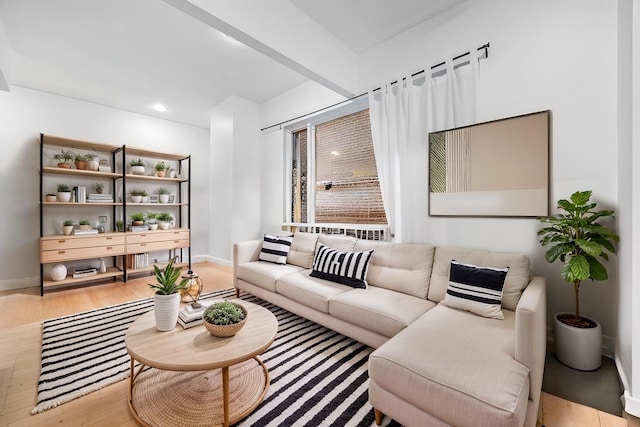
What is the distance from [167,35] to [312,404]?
3394 mm

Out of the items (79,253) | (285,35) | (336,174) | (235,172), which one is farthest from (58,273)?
(285,35)

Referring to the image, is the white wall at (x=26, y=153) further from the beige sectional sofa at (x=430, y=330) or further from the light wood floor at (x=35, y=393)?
the beige sectional sofa at (x=430, y=330)

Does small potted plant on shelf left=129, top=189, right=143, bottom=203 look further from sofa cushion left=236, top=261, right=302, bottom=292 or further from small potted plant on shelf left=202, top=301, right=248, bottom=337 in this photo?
small potted plant on shelf left=202, top=301, right=248, bottom=337

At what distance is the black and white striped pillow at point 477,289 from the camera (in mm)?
1729

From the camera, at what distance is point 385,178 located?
280 cm

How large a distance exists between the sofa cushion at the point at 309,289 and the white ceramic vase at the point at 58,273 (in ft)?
9.87

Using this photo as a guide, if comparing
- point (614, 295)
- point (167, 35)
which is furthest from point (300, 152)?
point (614, 295)

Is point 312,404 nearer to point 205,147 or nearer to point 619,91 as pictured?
point 619,91

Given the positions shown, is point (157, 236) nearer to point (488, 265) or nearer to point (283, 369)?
point (283, 369)

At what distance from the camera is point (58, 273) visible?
11.3 feet

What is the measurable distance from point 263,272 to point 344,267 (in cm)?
90

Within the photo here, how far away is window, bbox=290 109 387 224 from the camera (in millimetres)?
3199

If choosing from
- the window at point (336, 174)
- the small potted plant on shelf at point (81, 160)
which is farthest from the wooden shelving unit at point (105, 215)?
the window at point (336, 174)

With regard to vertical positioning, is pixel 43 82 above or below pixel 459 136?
above
